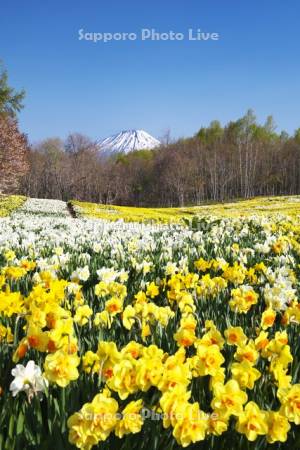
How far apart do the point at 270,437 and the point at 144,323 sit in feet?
3.37

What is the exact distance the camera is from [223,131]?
71562 millimetres

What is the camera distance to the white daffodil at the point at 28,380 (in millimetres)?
1504

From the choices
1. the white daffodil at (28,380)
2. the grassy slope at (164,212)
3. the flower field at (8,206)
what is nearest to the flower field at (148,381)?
the white daffodil at (28,380)

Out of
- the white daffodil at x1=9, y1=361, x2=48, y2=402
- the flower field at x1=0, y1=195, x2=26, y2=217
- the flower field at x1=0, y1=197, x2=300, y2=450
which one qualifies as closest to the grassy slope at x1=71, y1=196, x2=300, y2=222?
the flower field at x1=0, y1=195, x2=26, y2=217

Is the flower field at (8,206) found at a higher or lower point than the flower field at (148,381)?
higher

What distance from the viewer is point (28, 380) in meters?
1.54

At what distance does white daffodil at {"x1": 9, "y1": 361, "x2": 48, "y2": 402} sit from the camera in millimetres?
1504

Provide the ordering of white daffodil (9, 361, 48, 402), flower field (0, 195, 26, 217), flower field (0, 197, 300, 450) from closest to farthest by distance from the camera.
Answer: flower field (0, 197, 300, 450)
white daffodil (9, 361, 48, 402)
flower field (0, 195, 26, 217)

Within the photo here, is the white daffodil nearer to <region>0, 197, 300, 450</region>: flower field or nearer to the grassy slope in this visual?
<region>0, 197, 300, 450</region>: flower field

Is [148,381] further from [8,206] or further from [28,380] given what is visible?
[8,206]

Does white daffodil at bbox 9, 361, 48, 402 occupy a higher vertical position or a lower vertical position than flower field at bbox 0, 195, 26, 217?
lower

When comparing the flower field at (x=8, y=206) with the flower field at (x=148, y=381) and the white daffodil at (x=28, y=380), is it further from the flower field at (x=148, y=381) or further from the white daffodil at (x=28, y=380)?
the white daffodil at (x=28, y=380)

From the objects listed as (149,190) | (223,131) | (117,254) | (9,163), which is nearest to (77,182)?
(149,190)

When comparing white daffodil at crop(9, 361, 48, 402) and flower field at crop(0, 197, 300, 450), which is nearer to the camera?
flower field at crop(0, 197, 300, 450)
